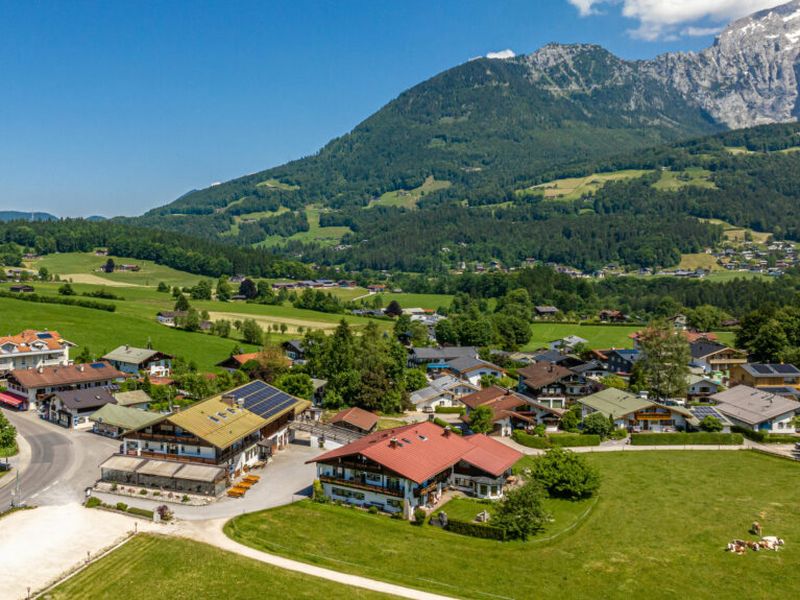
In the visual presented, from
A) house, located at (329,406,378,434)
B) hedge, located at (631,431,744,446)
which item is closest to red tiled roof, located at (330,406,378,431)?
house, located at (329,406,378,434)

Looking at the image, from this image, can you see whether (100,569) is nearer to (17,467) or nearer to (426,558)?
(426,558)

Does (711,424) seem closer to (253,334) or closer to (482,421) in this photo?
→ (482,421)

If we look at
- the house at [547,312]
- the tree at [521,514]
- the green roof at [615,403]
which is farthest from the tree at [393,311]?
the tree at [521,514]

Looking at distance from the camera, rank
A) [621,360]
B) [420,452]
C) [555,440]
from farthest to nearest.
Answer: [621,360] < [555,440] < [420,452]

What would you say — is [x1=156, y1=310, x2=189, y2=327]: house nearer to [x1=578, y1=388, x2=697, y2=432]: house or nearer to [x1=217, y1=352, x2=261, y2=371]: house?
[x1=217, y1=352, x2=261, y2=371]: house

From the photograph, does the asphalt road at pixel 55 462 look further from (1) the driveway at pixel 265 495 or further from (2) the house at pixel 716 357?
(2) the house at pixel 716 357

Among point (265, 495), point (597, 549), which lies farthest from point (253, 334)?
point (597, 549)
